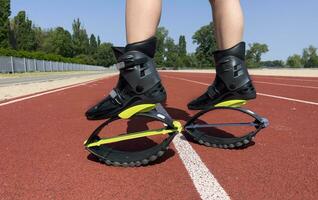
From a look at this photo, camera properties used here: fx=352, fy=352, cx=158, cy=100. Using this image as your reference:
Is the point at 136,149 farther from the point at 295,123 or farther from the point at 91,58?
the point at 91,58

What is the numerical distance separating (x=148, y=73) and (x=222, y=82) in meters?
0.68

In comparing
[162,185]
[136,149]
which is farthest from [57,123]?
[162,185]

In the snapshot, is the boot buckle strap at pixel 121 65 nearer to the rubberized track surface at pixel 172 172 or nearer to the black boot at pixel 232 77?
the rubberized track surface at pixel 172 172

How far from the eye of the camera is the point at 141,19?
2.23m

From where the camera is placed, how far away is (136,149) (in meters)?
2.48

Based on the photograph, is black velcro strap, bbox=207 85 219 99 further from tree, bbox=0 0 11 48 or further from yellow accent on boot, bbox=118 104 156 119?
tree, bbox=0 0 11 48

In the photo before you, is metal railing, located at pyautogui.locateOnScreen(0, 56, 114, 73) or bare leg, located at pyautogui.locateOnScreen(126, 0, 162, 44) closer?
bare leg, located at pyautogui.locateOnScreen(126, 0, 162, 44)

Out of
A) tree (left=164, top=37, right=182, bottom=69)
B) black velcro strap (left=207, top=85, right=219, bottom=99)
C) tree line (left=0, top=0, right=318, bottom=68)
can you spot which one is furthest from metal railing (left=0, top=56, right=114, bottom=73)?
tree (left=164, top=37, right=182, bottom=69)

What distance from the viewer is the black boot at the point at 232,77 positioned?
252cm

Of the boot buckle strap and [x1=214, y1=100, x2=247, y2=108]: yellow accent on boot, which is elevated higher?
the boot buckle strap

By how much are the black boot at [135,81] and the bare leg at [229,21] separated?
67 centimetres

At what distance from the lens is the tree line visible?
7729cm

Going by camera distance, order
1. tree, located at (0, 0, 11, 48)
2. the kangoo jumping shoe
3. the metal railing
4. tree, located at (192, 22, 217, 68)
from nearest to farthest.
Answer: the kangoo jumping shoe < the metal railing < tree, located at (0, 0, 11, 48) < tree, located at (192, 22, 217, 68)

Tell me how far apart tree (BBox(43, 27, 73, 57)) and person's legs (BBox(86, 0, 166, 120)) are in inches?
4066
